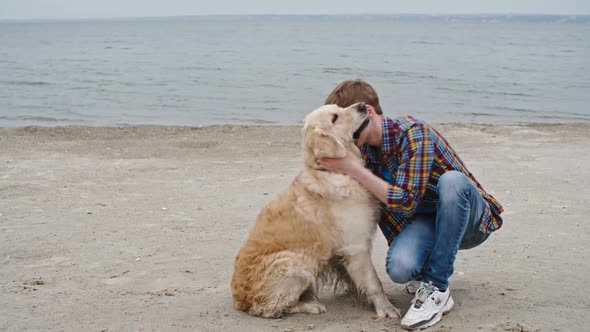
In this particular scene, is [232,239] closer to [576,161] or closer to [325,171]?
[325,171]

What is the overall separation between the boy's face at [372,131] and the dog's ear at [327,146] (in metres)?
0.19

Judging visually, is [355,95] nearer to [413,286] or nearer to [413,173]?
[413,173]

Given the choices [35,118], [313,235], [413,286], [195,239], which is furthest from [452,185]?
[35,118]

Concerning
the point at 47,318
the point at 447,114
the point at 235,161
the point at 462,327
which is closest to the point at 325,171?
the point at 462,327

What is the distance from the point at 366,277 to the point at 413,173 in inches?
28.7

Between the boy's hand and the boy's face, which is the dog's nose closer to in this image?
the boy's face

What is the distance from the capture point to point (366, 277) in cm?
404

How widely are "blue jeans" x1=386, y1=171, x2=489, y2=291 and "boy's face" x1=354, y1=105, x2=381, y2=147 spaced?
50 centimetres

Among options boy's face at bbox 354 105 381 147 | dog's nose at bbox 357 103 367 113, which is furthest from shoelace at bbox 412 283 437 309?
dog's nose at bbox 357 103 367 113

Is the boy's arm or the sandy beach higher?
the boy's arm

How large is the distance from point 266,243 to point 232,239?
193 cm

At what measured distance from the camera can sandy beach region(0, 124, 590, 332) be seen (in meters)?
4.14

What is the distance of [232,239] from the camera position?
5.92 meters

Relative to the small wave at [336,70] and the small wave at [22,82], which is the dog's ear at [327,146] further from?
the small wave at [336,70]
